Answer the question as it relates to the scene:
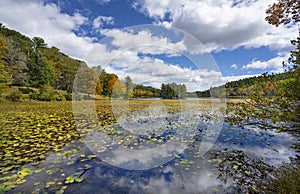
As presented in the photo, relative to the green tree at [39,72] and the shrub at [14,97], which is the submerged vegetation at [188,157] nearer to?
the shrub at [14,97]

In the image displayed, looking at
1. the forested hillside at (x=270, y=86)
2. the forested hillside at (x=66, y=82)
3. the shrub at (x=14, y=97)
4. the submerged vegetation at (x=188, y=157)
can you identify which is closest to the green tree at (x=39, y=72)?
the forested hillside at (x=66, y=82)

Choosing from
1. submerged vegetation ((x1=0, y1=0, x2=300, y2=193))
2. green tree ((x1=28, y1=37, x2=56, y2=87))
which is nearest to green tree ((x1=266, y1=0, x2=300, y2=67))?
submerged vegetation ((x1=0, y1=0, x2=300, y2=193))

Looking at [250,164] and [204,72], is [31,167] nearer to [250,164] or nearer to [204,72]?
[250,164]

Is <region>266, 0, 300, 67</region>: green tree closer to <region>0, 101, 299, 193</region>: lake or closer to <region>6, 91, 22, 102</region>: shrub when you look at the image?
<region>0, 101, 299, 193</region>: lake

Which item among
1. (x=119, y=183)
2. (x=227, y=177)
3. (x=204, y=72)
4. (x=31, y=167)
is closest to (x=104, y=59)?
(x=204, y=72)

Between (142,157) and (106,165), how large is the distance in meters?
0.91

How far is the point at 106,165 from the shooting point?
343 cm

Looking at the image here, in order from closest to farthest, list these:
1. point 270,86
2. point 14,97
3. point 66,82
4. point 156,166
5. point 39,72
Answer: point 156,166
point 270,86
point 14,97
point 39,72
point 66,82

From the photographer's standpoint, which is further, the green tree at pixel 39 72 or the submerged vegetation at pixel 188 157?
the green tree at pixel 39 72

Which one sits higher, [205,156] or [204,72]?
[204,72]

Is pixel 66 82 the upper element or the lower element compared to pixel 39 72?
lower

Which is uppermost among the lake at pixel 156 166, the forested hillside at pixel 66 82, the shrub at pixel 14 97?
the forested hillside at pixel 66 82

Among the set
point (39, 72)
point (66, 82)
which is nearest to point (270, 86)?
point (39, 72)

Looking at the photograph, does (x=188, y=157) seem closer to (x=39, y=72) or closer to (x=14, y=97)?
(x=14, y=97)
